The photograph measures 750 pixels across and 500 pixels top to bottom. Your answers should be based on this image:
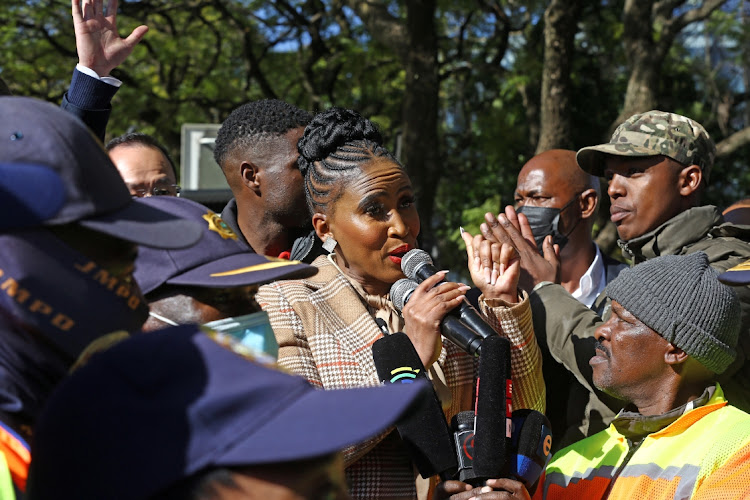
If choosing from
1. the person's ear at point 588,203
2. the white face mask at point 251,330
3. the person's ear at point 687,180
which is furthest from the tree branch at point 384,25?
the white face mask at point 251,330

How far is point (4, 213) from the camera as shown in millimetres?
1570

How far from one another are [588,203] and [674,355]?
1885mm

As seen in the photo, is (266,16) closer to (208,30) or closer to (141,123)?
(208,30)

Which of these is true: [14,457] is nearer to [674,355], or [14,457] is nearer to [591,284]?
[674,355]

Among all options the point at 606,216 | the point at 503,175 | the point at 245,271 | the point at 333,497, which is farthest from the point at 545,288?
the point at 503,175

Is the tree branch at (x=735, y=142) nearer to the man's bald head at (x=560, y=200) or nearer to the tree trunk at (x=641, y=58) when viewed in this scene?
the tree trunk at (x=641, y=58)

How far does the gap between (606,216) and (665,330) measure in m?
7.91

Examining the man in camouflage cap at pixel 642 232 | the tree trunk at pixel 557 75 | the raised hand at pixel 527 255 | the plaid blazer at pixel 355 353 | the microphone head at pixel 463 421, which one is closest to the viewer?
the microphone head at pixel 463 421

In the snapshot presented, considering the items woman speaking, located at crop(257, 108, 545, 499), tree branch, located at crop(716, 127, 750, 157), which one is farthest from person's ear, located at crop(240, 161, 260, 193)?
tree branch, located at crop(716, 127, 750, 157)

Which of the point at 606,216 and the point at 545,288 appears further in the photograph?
the point at 606,216

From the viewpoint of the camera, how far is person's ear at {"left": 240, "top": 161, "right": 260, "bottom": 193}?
3803 mm

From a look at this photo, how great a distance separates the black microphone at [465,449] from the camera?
2.48 meters

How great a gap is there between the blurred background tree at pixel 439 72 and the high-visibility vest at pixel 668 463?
8277mm

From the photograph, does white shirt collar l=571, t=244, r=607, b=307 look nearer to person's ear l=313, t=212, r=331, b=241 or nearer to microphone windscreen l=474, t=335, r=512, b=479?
person's ear l=313, t=212, r=331, b=241
